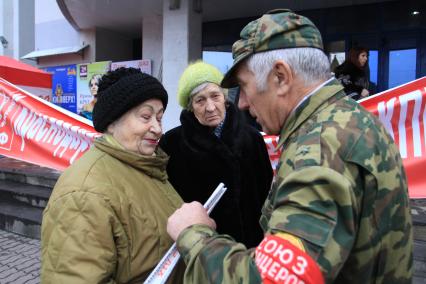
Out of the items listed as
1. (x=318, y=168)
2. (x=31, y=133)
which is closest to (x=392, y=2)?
(x=31, y=133)

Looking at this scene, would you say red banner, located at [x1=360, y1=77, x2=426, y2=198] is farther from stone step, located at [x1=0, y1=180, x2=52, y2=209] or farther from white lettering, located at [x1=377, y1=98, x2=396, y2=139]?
stone step, located at [x1=0, y1=180, x2=52, y2=209]

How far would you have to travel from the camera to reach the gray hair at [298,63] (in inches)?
40.8

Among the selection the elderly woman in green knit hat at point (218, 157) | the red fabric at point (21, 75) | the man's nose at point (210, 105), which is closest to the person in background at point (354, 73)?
the elderly woman in green knit hat at point (218, 157)

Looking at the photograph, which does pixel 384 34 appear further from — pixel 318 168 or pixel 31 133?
pixel 318 168

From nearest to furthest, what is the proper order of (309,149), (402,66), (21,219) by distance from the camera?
(309,149), (21,219), (402,66)

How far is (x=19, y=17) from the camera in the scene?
16.1 metres

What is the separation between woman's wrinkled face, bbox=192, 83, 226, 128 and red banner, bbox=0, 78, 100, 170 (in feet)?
7.34

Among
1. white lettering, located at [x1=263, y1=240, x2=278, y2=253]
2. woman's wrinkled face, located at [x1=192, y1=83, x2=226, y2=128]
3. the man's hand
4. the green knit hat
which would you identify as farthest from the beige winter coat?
the green knit hat

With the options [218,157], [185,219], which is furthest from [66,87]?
[185,219]

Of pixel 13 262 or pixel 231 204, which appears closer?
pixel 231 204

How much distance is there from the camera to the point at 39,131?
4836 mm

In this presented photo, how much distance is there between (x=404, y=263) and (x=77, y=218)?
0.98 metres

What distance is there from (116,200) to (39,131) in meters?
3.95

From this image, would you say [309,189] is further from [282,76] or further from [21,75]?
[21,75]
